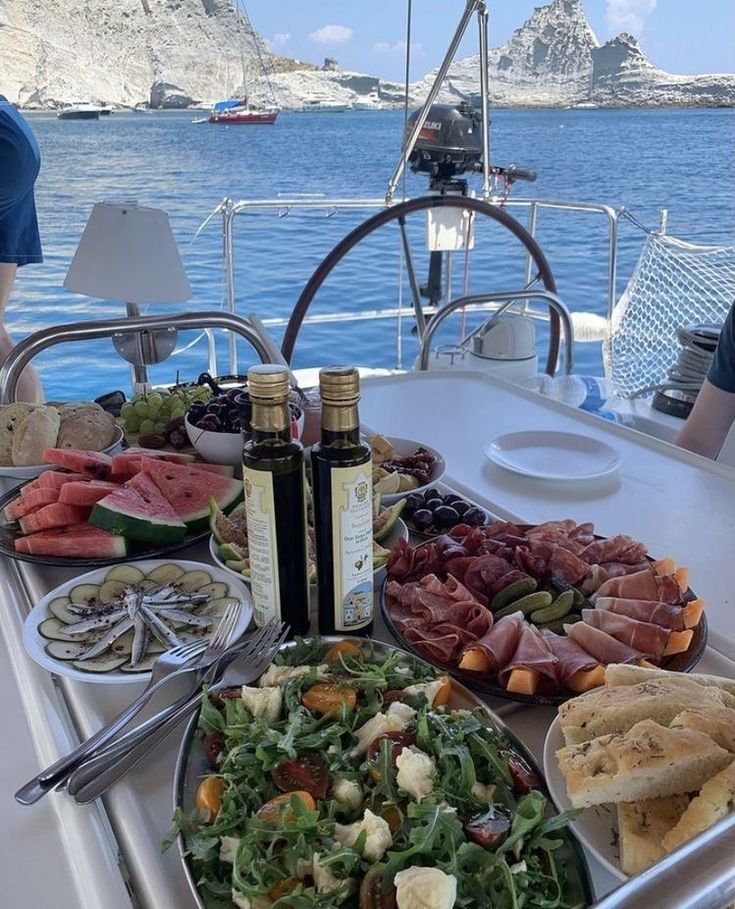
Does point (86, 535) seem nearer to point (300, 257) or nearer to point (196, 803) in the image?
point (196, 803)

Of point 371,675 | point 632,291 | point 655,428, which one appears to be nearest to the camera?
point 371,675

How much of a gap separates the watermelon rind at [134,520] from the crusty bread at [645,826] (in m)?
0.68

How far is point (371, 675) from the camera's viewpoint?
0.68 metres

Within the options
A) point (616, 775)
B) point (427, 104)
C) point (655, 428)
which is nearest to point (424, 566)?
point (616, 775)

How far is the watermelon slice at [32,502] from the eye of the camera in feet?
3.46

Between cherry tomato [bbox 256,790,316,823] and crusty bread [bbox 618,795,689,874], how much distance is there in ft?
0.72

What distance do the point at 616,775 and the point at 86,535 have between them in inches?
29.0

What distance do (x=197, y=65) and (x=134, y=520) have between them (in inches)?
1035

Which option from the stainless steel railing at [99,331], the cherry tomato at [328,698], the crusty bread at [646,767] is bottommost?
the cherry tomato at [328,698]

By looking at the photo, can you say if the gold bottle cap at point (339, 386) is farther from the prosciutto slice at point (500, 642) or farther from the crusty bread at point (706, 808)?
the crusty bread at point (706, 808)

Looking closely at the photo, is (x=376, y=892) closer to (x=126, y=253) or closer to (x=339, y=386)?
(x=339, y=386)

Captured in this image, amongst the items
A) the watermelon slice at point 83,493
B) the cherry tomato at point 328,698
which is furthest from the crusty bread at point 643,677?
the watermelon slice at point 83,493

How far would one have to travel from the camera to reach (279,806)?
1.74 feet

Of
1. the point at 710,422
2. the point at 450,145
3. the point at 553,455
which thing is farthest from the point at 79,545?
the point at 450,145
